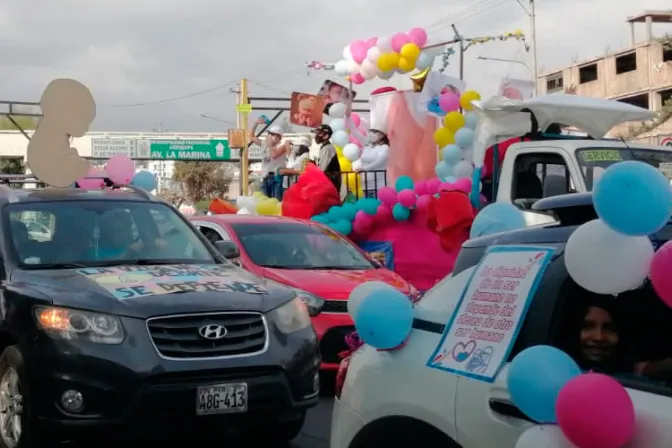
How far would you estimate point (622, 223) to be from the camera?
2639mm

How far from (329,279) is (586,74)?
55.2 meters

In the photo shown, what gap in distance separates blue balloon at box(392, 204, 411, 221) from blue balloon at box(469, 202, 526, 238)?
323 inches

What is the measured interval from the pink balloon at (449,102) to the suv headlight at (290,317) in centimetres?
Result: 670

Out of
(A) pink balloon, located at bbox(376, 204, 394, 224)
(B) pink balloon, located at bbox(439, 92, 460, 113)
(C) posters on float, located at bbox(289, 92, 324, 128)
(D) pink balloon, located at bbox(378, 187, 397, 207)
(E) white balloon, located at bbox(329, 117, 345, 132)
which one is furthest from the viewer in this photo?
(C) posters on float, located at bbox(289, 92, 324, 128)

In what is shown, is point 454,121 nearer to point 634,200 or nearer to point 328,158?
point 328,158

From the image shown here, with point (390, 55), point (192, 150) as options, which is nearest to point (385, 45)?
point (390, 55)

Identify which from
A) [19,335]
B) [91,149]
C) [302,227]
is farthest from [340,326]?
[91,149]

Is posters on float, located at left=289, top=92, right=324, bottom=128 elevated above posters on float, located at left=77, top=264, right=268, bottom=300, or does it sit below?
above

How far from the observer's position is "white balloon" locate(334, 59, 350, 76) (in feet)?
50.9

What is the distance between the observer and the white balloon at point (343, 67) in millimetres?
15508

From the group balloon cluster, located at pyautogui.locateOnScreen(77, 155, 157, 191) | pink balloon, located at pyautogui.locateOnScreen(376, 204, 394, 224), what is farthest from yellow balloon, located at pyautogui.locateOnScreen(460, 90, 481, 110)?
balloon cluster, located at pyautogui.locateOnScreen(77, 155, 157, 191)

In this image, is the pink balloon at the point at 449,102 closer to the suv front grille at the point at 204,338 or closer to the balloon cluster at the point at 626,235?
the suv front grille at the point at 204,338

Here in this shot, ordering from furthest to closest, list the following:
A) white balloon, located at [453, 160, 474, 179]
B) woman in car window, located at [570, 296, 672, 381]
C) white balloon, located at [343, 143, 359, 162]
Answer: white balloon, located at [343, 143, 359, 162], white balloon, located at [453, 160, 474, 179], woman in car window, located at [570, 296, 672, 381]

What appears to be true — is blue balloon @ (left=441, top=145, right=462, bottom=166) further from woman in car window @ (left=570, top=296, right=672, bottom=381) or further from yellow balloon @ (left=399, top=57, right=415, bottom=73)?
woman in car window @ (left=570, top=296, right=672, bottom=381)
